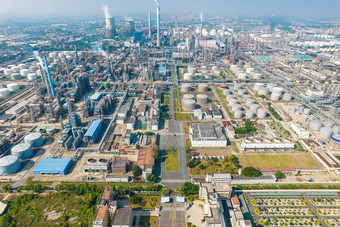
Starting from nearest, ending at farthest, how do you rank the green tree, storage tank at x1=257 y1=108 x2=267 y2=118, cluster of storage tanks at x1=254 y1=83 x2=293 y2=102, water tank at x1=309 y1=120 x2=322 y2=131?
1. the green tree
2. water tank at x1=309 y1=120 x2=322 y2=131
3. storage tank at x1=257 y1=108 x2=267 y2=118
4. cluster of storage tanks at x1=254 y1=83 x2=293 y2=102

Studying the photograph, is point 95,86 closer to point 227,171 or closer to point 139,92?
point 139,92

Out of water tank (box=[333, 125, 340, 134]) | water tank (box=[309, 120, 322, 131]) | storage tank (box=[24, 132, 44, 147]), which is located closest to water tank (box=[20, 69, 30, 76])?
storage tank (box=[24, 132, 44, 147])

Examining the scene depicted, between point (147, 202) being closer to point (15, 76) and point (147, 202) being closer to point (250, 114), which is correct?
point (250, 114)

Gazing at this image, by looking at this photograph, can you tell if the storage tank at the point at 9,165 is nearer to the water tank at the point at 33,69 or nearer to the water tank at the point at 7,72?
the water tank at the point at 33,69

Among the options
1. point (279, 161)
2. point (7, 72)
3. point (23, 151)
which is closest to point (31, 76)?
point (7, 72)

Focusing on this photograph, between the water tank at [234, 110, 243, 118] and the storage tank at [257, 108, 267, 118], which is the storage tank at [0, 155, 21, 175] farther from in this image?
the storage tank at [257, 108, 267, 118]

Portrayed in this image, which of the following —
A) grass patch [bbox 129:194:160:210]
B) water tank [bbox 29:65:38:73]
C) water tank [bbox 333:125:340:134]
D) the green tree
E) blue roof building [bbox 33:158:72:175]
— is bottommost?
grass patch [bbox 129:194:160:210]
